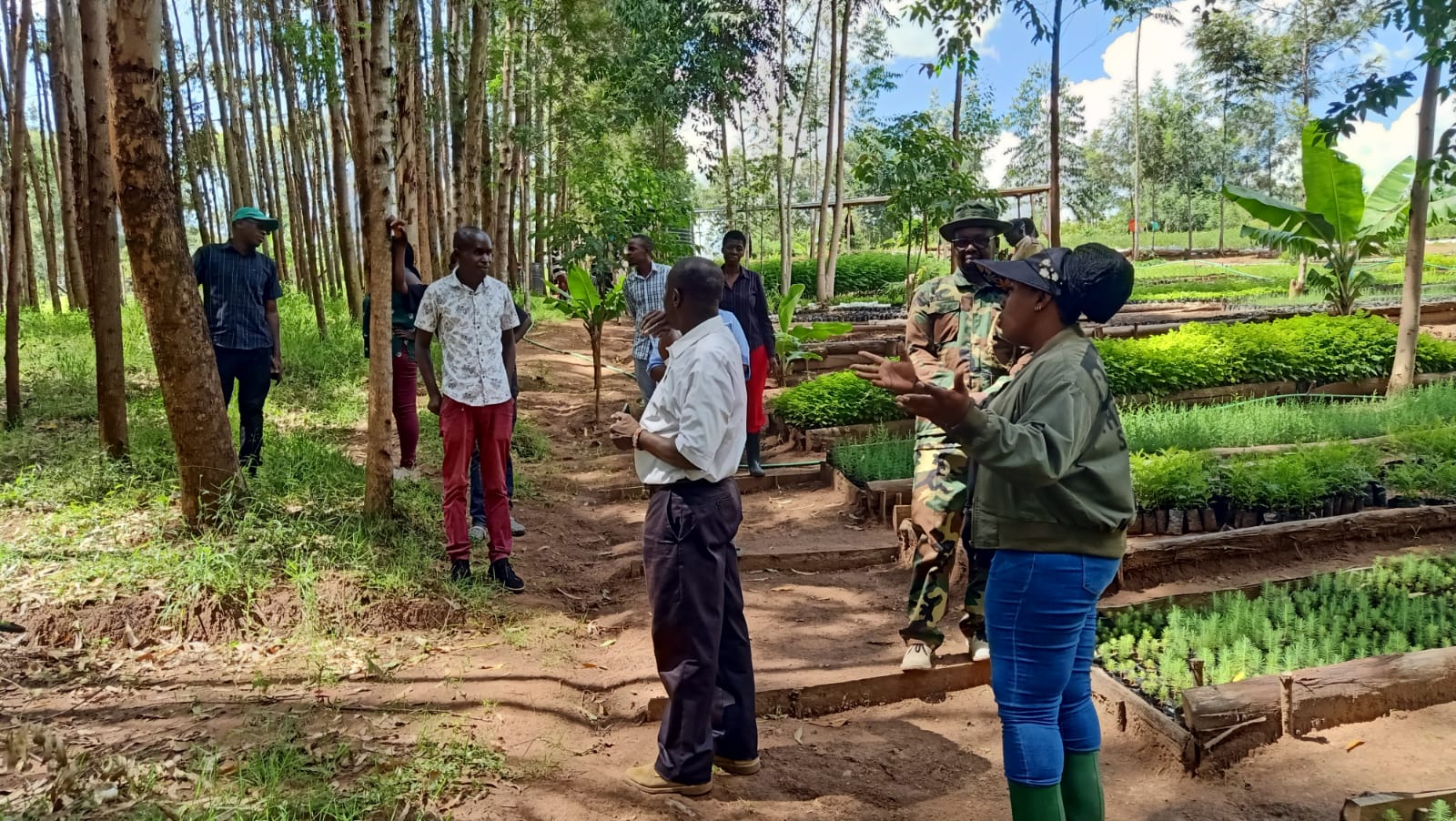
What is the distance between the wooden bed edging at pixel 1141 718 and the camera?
11.2 feet

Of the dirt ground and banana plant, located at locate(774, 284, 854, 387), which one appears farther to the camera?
banana plant, located at locate(774, 284, 854, 387)

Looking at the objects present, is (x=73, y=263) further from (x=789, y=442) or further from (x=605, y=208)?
(x=789, y=442)

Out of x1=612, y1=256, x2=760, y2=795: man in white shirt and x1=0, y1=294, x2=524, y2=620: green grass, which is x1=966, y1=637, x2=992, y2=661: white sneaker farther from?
x1=0, y1=294, x2=524, y2=620: green grass

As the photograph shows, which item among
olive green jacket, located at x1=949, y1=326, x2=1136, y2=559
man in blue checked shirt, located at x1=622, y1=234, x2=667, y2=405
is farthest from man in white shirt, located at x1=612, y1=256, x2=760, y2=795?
man in blue checked shirt, located at x1=622, y1=234, x2=667, y2=405

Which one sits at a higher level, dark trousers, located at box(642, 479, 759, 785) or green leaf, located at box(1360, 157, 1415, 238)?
green leaf, located at box(1360, 157, 1415, 238)

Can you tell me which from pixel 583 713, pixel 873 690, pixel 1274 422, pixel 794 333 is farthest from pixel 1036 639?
pixel 794 333

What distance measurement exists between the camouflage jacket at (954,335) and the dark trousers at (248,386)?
13.9 ft

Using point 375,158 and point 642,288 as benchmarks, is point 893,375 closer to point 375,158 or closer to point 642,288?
point 375,158

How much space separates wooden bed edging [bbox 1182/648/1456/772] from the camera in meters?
3.40

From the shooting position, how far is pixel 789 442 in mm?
8969

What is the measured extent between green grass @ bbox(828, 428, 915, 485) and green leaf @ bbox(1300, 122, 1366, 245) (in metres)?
8.09

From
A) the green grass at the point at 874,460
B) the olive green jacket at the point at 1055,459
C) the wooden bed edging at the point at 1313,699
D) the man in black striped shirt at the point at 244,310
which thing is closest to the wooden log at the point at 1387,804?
the wooden bed edging at the point at 1313,699

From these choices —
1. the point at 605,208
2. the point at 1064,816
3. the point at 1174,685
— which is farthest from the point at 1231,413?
the point at 605,208

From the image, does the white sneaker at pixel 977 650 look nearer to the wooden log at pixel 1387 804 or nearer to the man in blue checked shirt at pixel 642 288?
the wooden log at pixel 1387 804
